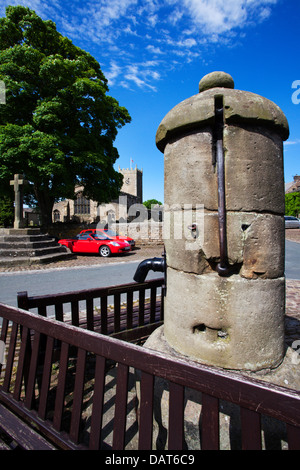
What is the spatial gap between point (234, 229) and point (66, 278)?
633 centimetres

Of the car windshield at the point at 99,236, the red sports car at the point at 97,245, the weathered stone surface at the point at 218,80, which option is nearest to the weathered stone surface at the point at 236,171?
the weathered stone surface at the point at 218,80

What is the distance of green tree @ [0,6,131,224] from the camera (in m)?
13.1

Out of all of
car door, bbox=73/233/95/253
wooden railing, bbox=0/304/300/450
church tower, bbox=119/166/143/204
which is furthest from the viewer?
church tower, bbox=119/166/143/204

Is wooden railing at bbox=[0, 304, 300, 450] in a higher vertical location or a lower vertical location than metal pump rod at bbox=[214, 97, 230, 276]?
lower

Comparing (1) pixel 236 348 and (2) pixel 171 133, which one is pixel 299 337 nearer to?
(1) pixel 236 348

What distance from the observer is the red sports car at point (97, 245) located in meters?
11.9

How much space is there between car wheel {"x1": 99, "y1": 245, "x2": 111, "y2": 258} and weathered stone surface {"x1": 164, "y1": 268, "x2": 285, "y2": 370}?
33.8 feet

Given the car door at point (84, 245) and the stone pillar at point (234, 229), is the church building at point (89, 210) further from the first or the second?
the stone pillar at point (234, 229)

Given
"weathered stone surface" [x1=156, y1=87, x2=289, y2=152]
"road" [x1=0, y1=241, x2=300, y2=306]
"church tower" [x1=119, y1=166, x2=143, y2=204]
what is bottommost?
"road" [x1=0, y1=241, x2=300, y2=306]

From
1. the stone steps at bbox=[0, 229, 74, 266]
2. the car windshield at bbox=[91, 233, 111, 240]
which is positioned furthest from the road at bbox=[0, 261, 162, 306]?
the car windshield at bbox=[91, 233, 111, 240]

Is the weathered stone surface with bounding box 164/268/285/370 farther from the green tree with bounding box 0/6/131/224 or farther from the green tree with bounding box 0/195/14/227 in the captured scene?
the green tree with bounding box 0/195/14/227

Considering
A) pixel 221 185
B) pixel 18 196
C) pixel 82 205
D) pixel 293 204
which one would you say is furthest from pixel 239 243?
pixel 82 205

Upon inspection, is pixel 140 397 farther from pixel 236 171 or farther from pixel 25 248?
pixel 25 248
